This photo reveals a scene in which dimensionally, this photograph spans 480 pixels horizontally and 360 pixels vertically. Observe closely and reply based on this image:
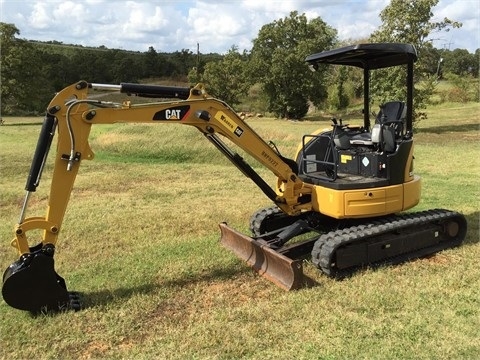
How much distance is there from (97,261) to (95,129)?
56.3ft

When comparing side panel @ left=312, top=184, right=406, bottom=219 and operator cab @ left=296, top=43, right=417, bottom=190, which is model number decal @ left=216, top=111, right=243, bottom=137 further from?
side panel @ left=312, top=184, right=406, bottom=219

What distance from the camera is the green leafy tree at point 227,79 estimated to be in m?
45.2

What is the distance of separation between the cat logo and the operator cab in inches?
77.4

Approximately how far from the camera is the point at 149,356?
441 centimetres

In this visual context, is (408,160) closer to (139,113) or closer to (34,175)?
(139,113)

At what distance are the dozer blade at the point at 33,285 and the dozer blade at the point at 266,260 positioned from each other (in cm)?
238

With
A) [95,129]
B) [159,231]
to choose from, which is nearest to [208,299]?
[159,231]

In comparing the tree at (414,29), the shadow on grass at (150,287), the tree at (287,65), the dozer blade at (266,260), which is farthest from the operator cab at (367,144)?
the tree at (287,65)

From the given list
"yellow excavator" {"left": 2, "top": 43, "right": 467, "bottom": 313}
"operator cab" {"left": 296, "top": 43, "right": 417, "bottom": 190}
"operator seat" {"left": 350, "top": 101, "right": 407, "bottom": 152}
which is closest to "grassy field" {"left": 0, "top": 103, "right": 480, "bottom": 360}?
"yellow excavator" {"left": 2, "top": 43, "right": 467, "bottom": 313}

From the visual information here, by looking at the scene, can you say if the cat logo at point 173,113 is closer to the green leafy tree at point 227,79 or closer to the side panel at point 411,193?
the side panel at point 411,193

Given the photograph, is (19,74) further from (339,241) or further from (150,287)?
(339,241)

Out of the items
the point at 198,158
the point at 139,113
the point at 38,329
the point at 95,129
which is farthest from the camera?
the point at 95,129

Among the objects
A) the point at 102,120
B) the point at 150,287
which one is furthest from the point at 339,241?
the point at 102,120

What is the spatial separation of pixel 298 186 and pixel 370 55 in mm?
2173
